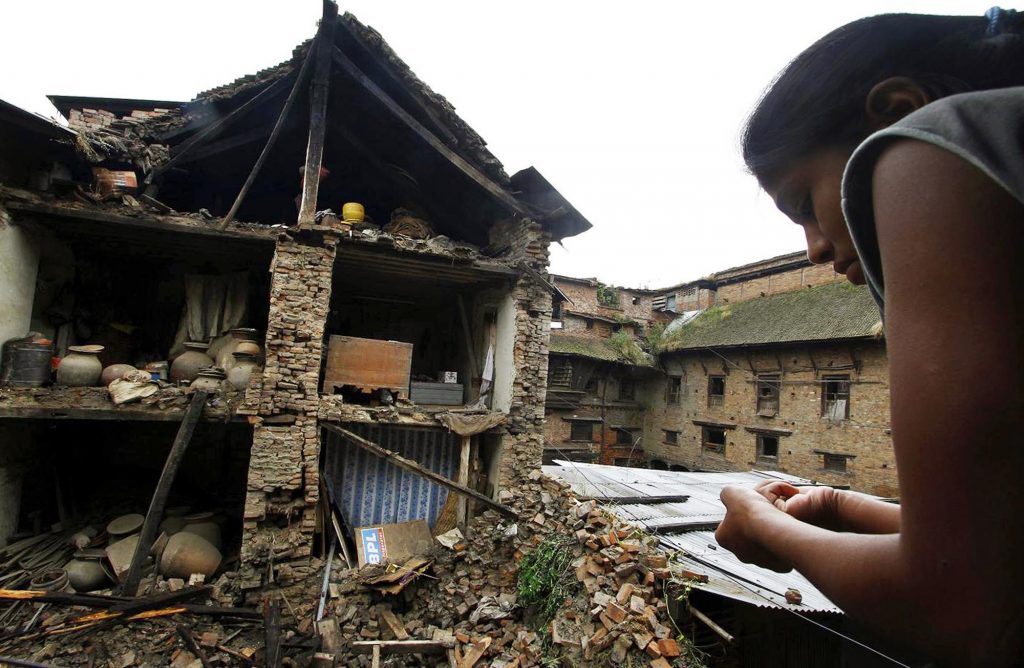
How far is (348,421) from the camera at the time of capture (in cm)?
823

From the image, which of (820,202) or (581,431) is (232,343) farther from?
(581,431)

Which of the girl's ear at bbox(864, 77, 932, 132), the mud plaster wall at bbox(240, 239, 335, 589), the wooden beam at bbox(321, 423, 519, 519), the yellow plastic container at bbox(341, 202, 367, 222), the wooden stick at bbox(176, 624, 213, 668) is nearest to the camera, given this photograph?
the girl's ear at bbox(864, 77, 932, 132)

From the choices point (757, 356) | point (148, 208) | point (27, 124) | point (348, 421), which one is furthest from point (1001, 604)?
point (757, 356)

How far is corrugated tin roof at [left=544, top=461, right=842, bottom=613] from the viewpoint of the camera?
14.7 feet

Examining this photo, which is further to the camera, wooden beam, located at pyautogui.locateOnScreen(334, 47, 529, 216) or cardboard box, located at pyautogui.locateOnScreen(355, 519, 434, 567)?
wooden beam, located at pyautogui.locateOnScreen(334, 47, 529, 216)

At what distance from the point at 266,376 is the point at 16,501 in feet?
17.8

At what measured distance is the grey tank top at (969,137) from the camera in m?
0.50

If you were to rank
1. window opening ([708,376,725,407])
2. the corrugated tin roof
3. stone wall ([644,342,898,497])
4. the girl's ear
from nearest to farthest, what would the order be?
the girl's ear
the corrugated tin roof
stone wall ([644,342,898,497])
window opening ([708,376,725,407])

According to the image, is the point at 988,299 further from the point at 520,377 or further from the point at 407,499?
the point at 407,499

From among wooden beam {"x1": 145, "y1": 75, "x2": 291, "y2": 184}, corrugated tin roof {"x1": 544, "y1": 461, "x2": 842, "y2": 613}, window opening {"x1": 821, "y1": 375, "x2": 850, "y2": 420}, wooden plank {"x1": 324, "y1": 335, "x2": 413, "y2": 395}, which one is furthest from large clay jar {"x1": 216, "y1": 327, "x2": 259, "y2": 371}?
window opening {"x1": 821, "y1": 375, "x2": 850, "y2": 420}

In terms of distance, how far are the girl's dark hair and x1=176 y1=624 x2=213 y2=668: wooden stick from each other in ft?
26.9

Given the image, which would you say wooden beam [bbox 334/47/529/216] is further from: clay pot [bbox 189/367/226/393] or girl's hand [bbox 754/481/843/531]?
girl's hand [bbox 754/481/843/531]

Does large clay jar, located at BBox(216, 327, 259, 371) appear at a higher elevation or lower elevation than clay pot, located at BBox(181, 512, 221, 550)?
higher

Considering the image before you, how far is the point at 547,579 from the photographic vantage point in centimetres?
654
